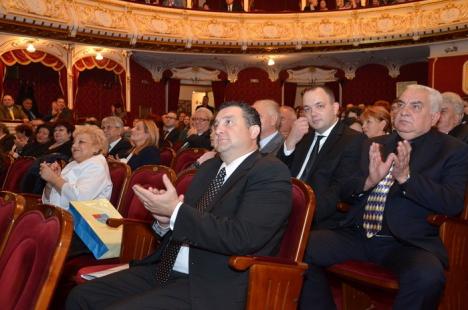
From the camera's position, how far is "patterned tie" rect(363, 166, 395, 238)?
2715mm

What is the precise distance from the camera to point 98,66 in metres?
12.6

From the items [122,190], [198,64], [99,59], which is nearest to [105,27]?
[99,59]

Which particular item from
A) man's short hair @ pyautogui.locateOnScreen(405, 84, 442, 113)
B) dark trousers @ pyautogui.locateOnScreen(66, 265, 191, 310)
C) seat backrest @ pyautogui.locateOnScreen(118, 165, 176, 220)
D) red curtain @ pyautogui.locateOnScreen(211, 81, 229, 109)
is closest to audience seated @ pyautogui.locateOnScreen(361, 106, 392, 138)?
man's short hair @ pyautogui.locateOnScreen(405, 84, 442, 113)

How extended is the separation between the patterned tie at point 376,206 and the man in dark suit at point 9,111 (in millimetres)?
8563

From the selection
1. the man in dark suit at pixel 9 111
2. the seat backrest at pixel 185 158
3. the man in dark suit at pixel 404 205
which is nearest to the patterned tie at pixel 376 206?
the man in dark suit at pixel 404 205

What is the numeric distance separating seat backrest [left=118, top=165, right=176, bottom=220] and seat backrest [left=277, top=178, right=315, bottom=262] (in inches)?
41.5

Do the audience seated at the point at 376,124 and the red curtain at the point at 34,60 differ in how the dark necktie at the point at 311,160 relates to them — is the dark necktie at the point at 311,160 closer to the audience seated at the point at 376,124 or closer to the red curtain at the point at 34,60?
the audience seated at the point at 376,124

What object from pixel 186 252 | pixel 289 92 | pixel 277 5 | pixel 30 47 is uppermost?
pixel 277 5

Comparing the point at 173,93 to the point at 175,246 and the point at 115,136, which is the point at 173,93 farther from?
the point at 175,246

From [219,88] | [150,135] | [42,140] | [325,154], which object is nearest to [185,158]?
[150,135]

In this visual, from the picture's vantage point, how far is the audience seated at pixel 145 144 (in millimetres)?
4520

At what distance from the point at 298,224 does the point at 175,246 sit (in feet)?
1.74

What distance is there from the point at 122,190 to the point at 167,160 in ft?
6.58

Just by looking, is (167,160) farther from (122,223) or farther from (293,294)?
(293,294)
